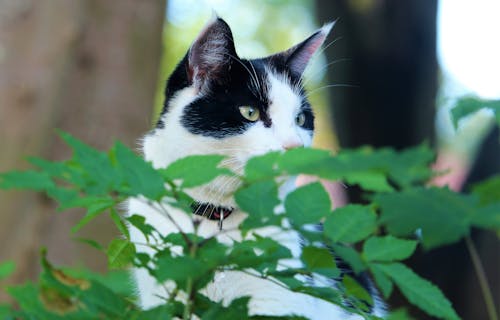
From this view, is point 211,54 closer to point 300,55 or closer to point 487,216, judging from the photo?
point 300,55

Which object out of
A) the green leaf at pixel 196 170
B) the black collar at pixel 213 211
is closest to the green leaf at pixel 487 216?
the green leaf at pixel 196 170

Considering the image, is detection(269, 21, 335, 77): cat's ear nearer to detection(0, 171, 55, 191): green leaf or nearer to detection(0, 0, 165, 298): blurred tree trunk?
detection(0, 171, 55, 191): green leaf

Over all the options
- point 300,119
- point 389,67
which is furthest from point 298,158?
point 389,67

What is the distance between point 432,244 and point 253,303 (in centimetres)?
145

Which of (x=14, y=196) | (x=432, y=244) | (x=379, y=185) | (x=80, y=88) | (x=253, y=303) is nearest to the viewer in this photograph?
(x=432, y=244)

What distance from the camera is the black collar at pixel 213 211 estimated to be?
85.3 inches

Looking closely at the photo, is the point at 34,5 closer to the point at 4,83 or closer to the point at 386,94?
the point at 4,83

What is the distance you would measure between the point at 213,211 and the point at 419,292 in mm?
1270

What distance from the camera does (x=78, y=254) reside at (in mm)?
4602

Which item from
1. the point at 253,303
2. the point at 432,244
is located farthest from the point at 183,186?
the point at 253,303

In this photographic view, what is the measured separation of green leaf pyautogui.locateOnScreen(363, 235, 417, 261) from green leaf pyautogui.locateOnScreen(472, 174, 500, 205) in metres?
0.29

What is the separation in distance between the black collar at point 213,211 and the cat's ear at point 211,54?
498mm

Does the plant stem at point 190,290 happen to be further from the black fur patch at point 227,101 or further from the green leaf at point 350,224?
the black fur patch at point 227,101

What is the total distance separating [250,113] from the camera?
93.4 inches
